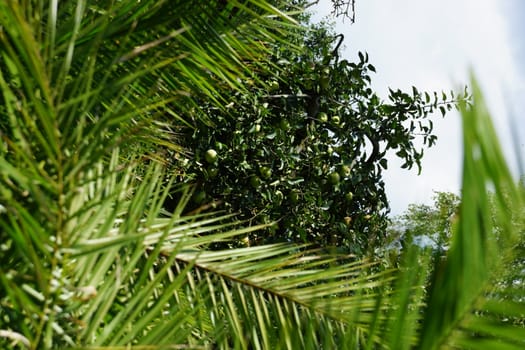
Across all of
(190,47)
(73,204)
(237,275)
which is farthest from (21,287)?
(190,47)

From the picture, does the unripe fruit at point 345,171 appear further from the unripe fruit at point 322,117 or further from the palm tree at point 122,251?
the palm tree at point 122,251

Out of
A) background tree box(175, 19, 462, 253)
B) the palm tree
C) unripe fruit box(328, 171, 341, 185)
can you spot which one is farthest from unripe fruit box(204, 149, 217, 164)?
the palm tree

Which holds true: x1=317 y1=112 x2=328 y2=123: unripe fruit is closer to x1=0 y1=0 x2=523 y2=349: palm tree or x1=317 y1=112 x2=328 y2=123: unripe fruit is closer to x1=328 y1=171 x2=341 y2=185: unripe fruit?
x1=328 y1=171 x2=341 y2=185: unripe fruit

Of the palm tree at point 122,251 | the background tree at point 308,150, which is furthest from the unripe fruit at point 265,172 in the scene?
the palm tree at point 122,251

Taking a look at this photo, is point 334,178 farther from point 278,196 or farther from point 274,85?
point 274,85

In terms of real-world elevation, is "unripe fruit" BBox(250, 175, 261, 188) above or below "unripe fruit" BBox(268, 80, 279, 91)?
below

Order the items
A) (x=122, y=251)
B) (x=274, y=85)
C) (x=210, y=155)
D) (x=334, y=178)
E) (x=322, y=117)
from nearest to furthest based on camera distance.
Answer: (x=122, y=251), (x=210, y=155), (x=274, y=85), (x=334, y=178), (x=322, y=117)

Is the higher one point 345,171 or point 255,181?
point 345,171

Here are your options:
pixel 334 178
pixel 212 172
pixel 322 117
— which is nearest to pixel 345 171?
pixel 334 178

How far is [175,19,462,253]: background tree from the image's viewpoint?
3143 millimetres

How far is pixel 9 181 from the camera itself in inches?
24.8

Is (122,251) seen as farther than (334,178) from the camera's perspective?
No

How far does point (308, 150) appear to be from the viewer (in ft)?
11.1

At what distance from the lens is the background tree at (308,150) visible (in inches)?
124
